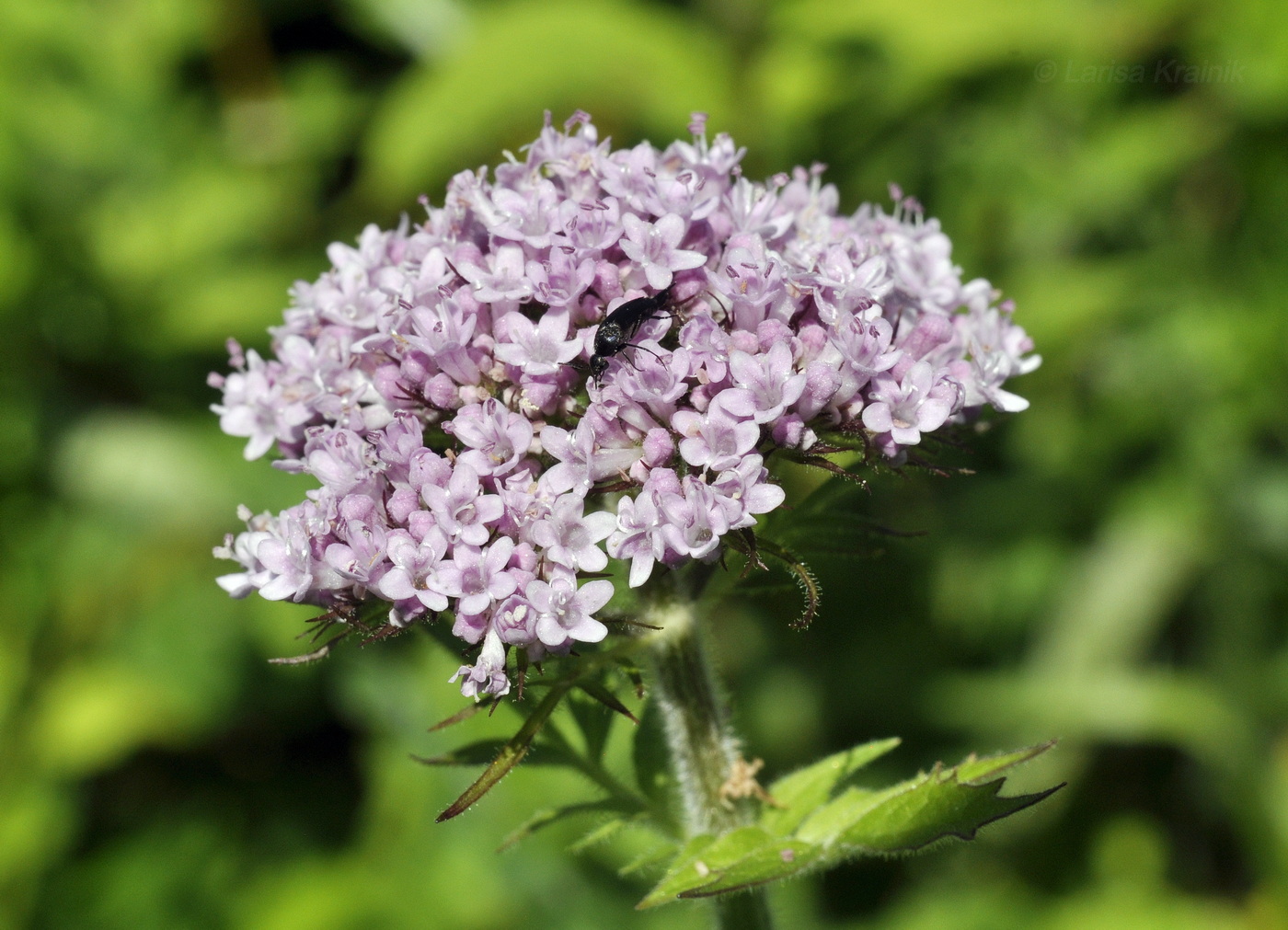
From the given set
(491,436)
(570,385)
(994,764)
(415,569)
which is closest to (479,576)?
(415,569)

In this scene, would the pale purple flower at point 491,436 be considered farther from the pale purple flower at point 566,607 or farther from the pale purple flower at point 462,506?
the pale purple flower at point 566,607

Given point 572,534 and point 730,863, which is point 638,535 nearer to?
point 572,534

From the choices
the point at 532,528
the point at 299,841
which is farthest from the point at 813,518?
the point at 299,841

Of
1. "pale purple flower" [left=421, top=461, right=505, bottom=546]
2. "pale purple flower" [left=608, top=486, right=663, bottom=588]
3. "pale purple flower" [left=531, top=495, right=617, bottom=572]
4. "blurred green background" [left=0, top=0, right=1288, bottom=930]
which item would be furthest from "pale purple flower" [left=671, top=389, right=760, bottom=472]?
"blurred green background" [left=0, top=0, right=1288, bottom=930]

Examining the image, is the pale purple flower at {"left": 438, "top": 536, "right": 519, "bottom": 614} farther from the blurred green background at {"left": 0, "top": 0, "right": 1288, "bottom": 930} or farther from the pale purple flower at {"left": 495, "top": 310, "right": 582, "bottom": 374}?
the blurred green background at {"left": 0, "top": 0, "right": 1288, "bottom": 930}

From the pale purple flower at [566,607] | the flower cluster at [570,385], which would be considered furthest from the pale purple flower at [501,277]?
the pale purple flower at [566,607]

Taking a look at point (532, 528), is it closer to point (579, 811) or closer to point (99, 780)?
point (579, 811)
